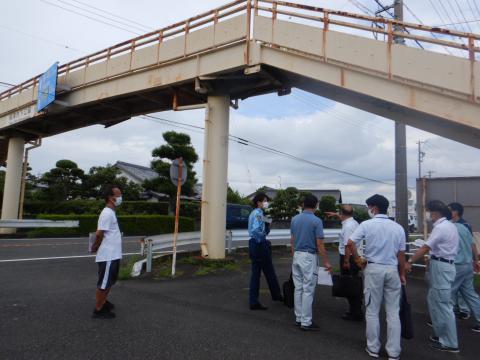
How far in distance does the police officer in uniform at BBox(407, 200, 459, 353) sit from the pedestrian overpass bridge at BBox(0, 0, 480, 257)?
262 cm

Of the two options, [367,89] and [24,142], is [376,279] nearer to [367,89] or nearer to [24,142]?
[367,89]

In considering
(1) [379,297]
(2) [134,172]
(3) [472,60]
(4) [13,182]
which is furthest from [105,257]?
(2) [134,172]

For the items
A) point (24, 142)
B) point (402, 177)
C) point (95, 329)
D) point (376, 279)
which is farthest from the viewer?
point (24, 142)

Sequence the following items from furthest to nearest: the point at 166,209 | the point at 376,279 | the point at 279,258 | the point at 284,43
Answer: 1. the point at 166,209
2. the point at 279,258
3. the point at 284,43
4. the point at 376,279

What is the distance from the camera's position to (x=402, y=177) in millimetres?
10234

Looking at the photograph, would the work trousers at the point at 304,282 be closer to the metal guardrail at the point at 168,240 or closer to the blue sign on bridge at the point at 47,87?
the metal guardrail at the point at 168,240

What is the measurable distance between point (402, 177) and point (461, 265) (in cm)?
512

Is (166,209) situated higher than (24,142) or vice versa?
(24,142)

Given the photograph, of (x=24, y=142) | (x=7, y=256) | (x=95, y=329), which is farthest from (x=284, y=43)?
(x=24, y=142)

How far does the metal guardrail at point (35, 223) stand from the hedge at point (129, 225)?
2.35ft

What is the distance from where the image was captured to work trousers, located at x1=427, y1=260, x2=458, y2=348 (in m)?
4.45

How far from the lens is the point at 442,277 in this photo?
4625 mm

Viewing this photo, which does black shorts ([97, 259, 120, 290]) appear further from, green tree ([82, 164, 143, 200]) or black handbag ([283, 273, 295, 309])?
green tree ([82, 164, 143, 200])

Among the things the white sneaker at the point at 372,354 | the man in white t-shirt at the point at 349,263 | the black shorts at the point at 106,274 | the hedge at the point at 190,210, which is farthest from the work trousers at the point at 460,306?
the hedge at the point at 190,210
